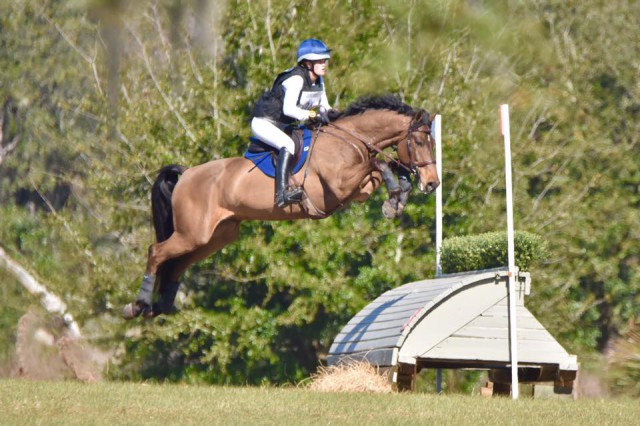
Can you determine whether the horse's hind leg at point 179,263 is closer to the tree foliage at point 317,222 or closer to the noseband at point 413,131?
the noseband at point 413,131

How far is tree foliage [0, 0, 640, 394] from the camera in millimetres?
17938

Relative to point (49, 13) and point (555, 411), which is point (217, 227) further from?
point (49, 13)

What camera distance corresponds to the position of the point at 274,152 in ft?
34.9

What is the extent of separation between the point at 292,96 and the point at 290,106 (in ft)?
0.29

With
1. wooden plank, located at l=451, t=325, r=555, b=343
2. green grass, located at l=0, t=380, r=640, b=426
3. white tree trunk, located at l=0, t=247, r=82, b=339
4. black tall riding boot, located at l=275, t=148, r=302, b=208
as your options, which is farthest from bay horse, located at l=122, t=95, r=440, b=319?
white tree trunk, located at l=0, t=247, r=82, b=339

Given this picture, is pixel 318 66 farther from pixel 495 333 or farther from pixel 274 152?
pixel 495 333

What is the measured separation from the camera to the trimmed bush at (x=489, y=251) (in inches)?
Result: 460

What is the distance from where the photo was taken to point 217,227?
437 inches

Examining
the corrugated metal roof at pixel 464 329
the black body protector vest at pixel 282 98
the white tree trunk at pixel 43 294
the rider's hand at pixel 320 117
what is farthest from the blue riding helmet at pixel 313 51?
the white tree trunk at pixel 43 294

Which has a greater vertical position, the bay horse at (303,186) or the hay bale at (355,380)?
the bay horse at (303,186)

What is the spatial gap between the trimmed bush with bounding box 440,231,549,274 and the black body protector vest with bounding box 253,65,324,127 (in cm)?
243

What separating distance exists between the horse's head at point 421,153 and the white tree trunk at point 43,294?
9.89 meters

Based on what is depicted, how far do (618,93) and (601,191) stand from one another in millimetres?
2423

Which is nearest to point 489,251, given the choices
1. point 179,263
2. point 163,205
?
point 179,263
